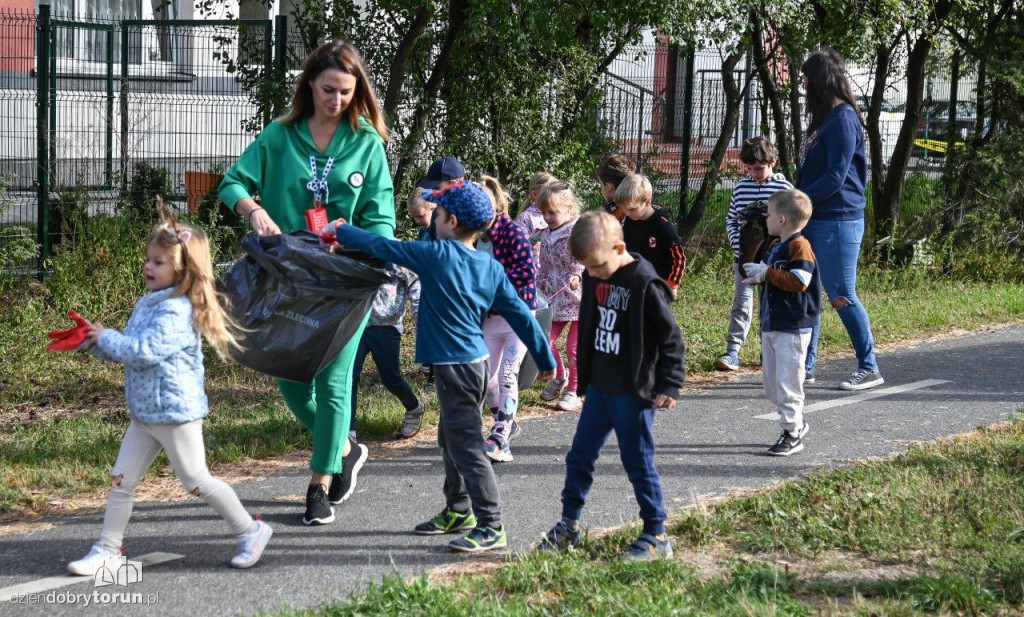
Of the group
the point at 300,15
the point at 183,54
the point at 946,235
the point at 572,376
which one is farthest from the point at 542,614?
the point at 946,235

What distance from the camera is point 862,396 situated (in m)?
7.90

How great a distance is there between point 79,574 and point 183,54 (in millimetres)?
8273

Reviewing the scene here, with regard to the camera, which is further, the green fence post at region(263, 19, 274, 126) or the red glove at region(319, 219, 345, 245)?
the green fence post at region(263, 19, 274, 126)

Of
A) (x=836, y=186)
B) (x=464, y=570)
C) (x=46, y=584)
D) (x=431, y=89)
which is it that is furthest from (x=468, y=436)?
(x=431, y=89)

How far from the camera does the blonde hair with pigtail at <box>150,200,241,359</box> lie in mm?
4402

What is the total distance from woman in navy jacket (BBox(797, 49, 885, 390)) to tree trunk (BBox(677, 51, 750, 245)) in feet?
19.1

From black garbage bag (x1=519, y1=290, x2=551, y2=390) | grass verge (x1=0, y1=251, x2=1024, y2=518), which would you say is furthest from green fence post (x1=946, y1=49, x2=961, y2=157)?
black garbage bag (x1=519, y1=290, x2=551, y2=390)

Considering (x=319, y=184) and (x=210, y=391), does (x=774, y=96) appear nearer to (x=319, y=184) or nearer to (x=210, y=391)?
(x=210, y=391)

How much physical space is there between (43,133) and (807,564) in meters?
8.11

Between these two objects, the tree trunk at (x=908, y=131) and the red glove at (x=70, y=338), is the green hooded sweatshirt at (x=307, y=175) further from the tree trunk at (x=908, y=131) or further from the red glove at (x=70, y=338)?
the tree trunk at (x=908, y=131)

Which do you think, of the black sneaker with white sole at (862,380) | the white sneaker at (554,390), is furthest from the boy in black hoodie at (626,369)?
the black sneaker with white sole at (862,380)

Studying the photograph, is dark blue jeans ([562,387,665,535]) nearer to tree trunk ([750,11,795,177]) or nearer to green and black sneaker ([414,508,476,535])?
green and black sneaker ([414,508,476,535])

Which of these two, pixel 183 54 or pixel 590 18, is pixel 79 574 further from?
pixel 183 54

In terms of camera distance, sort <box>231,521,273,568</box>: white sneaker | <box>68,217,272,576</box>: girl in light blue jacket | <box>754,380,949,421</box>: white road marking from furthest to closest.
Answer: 1. <box>754,380,949,421</box>: white road marking
2. <box>231,521,273,568</box>: white sneaker
3. <box>68,217,272,576</box>: girl in light blue jacket
